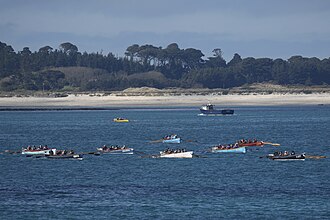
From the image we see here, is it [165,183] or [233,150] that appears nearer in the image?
[165,183]

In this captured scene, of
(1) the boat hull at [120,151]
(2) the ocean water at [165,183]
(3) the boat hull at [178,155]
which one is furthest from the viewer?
(1) the boat hull at [120,151]

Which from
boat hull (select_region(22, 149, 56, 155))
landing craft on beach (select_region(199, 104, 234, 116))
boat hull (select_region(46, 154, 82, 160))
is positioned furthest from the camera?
landing craft on beach (select_region(199, 104, 234, 116))

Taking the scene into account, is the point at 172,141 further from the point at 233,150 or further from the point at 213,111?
the point at 213,111

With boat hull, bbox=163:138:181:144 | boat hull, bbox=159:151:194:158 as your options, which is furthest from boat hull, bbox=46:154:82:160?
boat hull, bbox=163:138:181:144

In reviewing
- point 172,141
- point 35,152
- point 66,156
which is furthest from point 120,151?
point 172,141

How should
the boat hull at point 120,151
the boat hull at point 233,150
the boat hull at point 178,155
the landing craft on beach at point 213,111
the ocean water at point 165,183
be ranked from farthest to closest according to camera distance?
the landing craft on beach at point 213,111 < the boat hull at point 120,151 < the boat hull at point 233,150 < the boat hull at point 178,155 < the ocean water at point 165,183

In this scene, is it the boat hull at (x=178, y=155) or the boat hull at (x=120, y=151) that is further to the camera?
the boat hull at (x=120, y=151)

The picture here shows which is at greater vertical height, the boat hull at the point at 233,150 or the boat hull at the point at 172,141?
the boat hull at the point at 233,150

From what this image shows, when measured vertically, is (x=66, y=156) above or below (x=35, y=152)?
above

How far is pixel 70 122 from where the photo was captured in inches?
6663

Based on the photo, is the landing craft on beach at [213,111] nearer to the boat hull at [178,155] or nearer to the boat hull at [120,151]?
the boat hull at [120,151]

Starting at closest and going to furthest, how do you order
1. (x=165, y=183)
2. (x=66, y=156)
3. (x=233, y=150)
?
(x=165, y=183) → (x=66, y=156) → (x=233, y=150)

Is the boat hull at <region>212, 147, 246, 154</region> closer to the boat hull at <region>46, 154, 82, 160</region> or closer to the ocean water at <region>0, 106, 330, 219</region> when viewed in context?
the ocean water at <region>0, 106, 330, 219</region>

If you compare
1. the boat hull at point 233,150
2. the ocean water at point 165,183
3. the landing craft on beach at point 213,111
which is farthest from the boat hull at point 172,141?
the landing craft on beach at point 213,111
